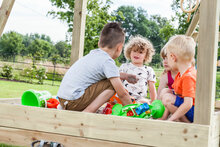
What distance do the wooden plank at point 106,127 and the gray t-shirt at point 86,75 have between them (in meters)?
0.25

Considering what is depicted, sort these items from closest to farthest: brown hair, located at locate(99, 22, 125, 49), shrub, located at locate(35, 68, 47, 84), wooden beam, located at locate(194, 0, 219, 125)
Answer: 1. wooden beam, located at locate(194, 0, 219, 125)
2. brown hair, located at locate(99, 22, 125, 49)
3. shrub, located at locate(35, 68, 47, 84)

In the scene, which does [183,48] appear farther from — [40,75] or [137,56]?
[40,75]

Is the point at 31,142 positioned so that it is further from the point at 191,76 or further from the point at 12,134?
the point at 191,76

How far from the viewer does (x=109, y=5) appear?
49.0ft

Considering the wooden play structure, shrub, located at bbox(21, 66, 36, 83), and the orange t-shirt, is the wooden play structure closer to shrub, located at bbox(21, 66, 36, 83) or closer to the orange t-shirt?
the orange t-shirt

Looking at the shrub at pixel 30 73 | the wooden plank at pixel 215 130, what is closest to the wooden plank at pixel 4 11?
the wooden plank at pixel 215 130

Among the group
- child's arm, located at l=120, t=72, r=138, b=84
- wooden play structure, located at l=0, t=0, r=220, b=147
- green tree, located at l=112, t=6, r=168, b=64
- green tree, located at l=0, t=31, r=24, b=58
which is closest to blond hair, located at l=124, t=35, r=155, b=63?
child's arm, located at l=120, t=72, r=138, b=84

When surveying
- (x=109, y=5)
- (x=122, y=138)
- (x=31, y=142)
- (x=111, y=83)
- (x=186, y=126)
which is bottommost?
(x=31, y=142)

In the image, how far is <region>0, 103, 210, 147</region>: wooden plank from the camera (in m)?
1.66

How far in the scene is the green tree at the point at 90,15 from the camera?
13.1 m

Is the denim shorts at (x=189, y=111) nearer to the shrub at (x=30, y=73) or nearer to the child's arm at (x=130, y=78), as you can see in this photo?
the child's arm at (x=130, y=78)

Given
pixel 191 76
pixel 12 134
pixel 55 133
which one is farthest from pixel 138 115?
pixel 12 134

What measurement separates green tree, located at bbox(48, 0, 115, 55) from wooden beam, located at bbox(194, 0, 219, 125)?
11.6 metres

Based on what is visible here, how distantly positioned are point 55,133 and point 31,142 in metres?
0.23
